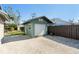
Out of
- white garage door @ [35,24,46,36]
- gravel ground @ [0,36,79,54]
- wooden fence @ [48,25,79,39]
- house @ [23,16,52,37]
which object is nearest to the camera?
gravel ground @ [0,36,79,54]

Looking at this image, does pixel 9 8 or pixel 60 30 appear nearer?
pixel 60 30

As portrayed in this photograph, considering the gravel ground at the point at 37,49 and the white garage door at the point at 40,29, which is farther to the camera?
the white garage door at the point at 40,29

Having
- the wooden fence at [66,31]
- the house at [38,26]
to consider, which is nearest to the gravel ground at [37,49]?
the wooden fence at [66,31]

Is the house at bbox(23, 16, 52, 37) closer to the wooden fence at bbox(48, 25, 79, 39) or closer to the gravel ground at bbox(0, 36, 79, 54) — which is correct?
the wooden fence at bbox(48, 25, 79, 39)

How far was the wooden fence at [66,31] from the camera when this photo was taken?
11.6 meters

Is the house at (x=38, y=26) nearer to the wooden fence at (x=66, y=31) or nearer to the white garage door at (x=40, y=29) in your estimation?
the white garage door at (x=40, y=29)

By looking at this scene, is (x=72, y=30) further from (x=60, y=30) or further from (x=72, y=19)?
(x=72, y=19)

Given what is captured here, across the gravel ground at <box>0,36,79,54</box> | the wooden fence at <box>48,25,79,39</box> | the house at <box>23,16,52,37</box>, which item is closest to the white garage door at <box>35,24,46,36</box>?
the house at <box>23,16,52,37</box>

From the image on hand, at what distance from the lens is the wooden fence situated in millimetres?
11573
